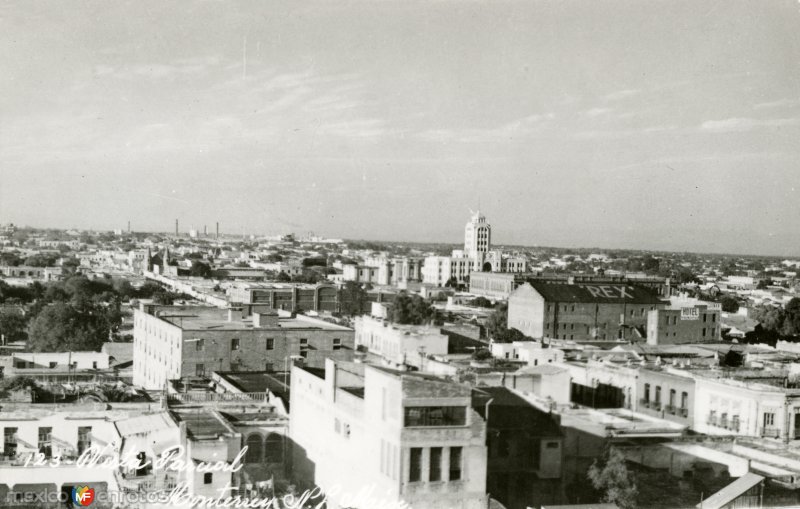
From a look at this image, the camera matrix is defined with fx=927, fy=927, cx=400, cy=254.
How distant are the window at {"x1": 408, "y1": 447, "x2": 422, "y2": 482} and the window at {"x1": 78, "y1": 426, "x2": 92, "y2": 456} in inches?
409

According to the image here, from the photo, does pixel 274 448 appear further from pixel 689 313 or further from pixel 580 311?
pixel 580 311

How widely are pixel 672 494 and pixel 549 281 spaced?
51034 mm

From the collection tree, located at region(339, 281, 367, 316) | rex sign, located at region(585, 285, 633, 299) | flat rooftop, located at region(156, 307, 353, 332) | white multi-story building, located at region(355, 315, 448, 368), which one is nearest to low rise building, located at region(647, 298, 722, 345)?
rex sign, located at region(585, 285, 633, 299)

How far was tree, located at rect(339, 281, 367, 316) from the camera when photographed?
303 feet

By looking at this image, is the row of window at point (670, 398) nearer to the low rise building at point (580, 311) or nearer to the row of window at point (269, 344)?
the row of window at point (269, 344)

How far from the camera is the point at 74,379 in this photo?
39.1 m

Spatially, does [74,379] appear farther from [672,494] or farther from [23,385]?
[672,494]

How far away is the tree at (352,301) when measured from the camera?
92.4 metres

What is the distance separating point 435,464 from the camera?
69.3 feet

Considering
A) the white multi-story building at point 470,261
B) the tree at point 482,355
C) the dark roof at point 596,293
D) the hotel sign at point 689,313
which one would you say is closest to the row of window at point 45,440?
the tree at point 482,355

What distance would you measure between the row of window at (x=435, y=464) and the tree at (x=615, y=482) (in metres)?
5.08

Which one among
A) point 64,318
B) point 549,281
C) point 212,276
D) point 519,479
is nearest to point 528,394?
point 519,479

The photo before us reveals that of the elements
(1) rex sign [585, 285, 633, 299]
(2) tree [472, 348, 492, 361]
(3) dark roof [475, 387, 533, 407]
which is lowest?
(2) tree [472, 348, 492, 361]

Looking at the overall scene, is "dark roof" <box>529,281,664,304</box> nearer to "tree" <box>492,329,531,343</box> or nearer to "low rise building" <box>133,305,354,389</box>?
"tree" <box>492,329,531,343</box>
